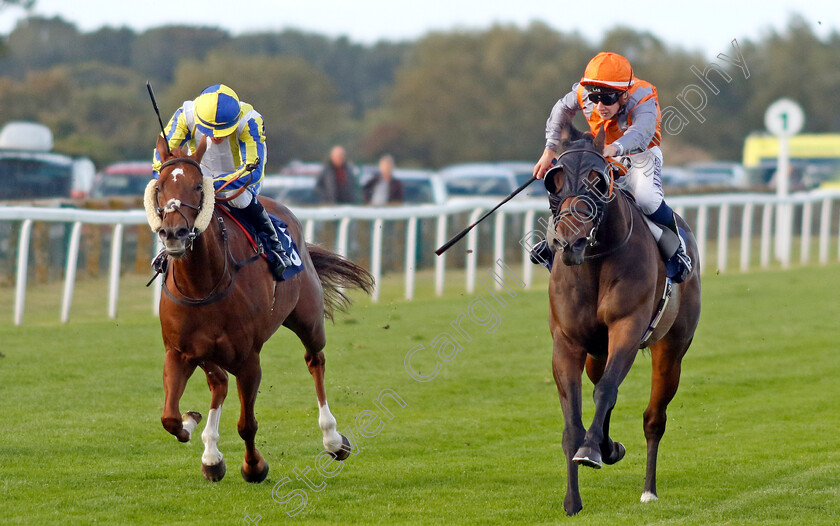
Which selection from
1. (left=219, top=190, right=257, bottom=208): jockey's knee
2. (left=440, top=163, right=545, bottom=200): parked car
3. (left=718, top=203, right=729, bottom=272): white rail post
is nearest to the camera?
(left=219, top=190, right=257, bottom=208): jockey's knee

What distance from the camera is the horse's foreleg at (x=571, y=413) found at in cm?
498

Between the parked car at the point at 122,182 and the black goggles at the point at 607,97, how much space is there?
13926 mm

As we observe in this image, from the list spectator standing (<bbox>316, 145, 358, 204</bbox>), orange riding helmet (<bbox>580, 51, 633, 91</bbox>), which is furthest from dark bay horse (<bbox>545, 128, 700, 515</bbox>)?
spectator standing (<bbox>316, 145, 358, 204</bbox>)

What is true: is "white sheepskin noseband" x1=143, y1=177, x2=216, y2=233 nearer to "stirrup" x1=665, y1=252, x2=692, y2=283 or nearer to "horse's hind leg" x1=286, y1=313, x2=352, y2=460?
"horse's hind leg" x1=286, y1=313, x2=352, y2=460

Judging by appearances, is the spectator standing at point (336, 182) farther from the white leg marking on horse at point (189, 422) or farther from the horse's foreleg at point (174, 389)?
the horse's foreleg at point (174, 389)

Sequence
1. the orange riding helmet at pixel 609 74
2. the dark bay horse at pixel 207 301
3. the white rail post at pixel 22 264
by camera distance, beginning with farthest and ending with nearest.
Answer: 1. the white rail post at pixel 22 264
2. the orange riding helmet at pixel 609 74
3. the dark bay horse at pixel 207 301

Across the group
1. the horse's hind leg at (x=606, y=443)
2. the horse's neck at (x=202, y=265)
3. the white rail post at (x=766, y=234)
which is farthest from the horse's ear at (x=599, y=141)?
the white rail post at (x=766, y=234)

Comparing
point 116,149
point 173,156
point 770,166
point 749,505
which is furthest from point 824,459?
point 116,149

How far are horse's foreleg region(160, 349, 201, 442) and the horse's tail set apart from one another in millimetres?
1795

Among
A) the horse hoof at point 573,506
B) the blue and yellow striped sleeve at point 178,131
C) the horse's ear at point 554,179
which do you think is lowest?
the horse hoof at point 573,506

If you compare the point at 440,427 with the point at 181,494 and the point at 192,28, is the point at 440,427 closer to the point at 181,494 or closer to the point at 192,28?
the point at 181,494

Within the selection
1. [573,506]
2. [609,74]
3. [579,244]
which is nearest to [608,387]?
[573,506]

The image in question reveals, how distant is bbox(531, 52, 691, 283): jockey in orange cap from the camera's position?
17.4 ft

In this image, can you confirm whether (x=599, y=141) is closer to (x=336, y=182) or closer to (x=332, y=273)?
(x=332, y=273)
